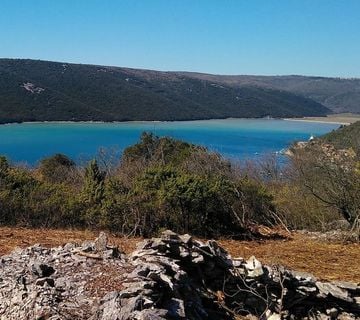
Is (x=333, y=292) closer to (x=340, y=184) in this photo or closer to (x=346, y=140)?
(x=340, y=184)

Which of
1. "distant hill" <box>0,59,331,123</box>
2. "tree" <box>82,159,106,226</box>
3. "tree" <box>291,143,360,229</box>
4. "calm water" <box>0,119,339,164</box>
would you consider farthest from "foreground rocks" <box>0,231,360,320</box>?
"distant hill" <box>0,59,331,123</box>

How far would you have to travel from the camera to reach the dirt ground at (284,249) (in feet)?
26.2

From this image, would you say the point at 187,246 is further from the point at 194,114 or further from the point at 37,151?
the point at 194,114

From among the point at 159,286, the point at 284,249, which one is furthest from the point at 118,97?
the point at 159,286

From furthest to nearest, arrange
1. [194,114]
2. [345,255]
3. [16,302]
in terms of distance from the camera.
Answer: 1. [194,114]
2. [345,255]
3. [16,302]

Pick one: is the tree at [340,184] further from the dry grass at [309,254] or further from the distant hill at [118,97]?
the distant hill at [118,97]

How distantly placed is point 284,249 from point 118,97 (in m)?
123

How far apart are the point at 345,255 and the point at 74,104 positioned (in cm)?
11054

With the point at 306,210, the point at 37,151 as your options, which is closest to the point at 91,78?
the point at 37,151

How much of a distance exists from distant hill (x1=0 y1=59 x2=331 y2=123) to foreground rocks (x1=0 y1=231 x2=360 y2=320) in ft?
322

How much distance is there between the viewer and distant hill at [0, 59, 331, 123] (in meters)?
110

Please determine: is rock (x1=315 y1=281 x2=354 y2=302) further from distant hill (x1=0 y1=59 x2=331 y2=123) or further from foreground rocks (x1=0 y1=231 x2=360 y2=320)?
distant hill (x1=0 y1=59 x2=331 y2=123)

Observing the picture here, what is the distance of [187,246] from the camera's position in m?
6.51

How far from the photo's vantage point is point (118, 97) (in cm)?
12938
